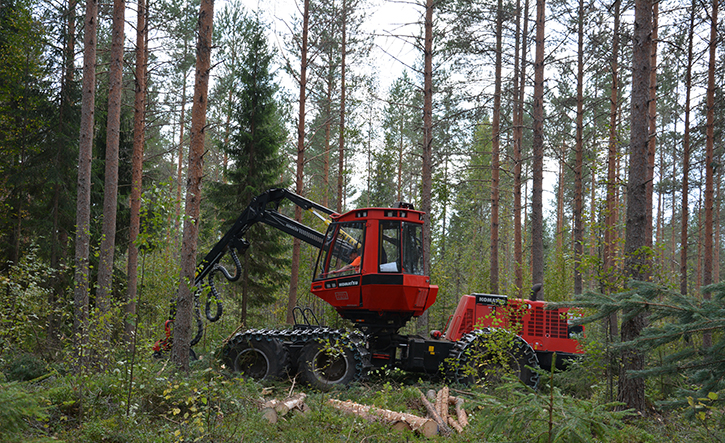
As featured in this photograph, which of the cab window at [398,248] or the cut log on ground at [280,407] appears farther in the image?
the cab window at [398,248]

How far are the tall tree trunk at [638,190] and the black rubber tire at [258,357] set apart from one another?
5.64 meters

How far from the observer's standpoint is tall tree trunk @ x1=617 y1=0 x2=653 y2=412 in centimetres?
697

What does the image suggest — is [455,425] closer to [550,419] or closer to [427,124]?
[550,419]

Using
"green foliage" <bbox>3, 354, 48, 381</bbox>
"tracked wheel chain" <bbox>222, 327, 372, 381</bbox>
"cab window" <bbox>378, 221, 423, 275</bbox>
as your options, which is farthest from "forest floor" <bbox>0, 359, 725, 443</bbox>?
"green foliage" <bbox>3, 354, 48, 381</bbox>

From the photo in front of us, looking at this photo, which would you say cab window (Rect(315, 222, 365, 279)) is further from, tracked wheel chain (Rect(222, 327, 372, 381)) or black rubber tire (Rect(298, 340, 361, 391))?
black rubber tire (Rect(298, 340, 361, 391))

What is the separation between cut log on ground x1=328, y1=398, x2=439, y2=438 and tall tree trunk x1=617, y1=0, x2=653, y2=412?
284 cm

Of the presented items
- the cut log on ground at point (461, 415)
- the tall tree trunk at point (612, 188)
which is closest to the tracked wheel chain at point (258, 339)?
the cut log on ground at point (461, 415)

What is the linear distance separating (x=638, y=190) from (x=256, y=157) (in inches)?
438

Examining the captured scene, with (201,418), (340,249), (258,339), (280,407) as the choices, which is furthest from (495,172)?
(201,418)

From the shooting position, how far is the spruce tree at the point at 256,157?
15.4m

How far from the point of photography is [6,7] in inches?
531

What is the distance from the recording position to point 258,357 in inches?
375

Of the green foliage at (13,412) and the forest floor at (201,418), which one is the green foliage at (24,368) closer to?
the forest floor at (201,418)

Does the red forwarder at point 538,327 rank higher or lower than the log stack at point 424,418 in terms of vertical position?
higher
